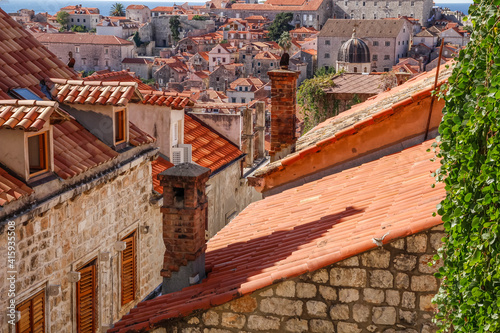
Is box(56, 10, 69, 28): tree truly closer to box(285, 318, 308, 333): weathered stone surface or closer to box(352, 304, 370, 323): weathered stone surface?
box(285, 318, 308, 333): weathered stone surface

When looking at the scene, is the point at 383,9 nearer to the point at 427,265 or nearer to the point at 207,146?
the point at 207,146

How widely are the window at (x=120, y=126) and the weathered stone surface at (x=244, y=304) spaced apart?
4.66 m

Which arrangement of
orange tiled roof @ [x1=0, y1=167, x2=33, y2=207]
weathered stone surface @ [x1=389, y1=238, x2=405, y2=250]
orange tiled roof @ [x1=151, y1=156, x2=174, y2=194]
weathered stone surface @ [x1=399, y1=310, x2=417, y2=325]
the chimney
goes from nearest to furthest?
weathered stone surface @ [x1=389, y1=238, x2=405, y2=250], weathered stone surface @ [x1=399, y1=310, x2=417, y2=325], orange tiled roof @ [x1=0, y1=167, x2=33, y2=207], the chimney, orange tiled roof @ [x1=151, y1=156, x2=174, y2=194]

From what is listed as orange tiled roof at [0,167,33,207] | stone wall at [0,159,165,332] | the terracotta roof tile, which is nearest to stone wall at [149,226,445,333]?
orange tiled roof at [0,167,33,207]

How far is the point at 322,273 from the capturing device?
577 cm

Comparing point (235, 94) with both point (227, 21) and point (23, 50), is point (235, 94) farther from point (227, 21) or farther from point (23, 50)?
point (23, 50)

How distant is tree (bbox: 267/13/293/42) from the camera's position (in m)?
138

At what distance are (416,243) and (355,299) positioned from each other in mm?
682

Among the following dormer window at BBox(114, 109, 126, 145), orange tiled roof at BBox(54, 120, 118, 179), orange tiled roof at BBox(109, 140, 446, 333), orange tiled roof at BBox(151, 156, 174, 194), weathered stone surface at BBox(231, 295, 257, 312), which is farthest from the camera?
orange tiled roof at BBox(151, 156, 174, 194)

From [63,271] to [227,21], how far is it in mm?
149779

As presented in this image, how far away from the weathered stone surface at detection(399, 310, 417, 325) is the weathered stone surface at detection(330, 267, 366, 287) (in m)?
0.37

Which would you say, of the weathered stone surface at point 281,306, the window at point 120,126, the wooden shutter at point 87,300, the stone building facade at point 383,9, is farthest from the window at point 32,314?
the stone building facade at point 383,9

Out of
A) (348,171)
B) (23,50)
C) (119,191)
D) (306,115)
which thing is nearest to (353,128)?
(348,171)

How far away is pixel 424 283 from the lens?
558cm
